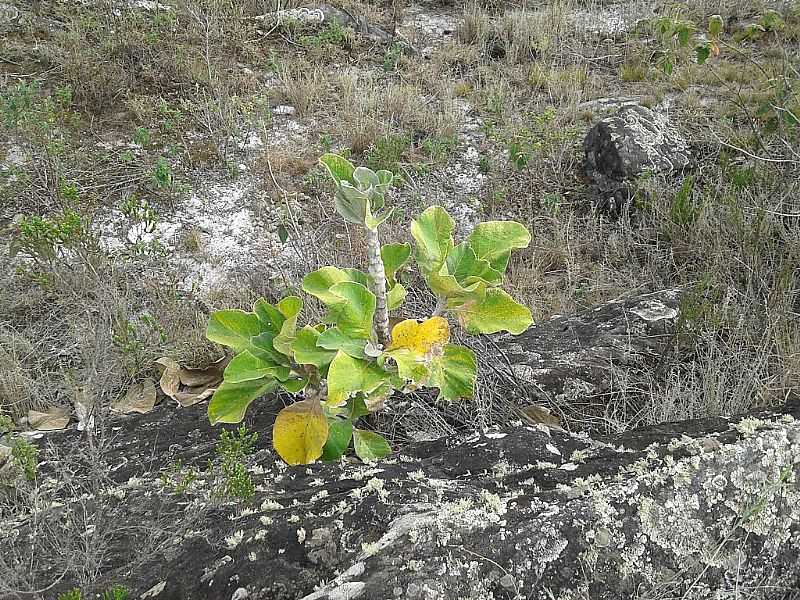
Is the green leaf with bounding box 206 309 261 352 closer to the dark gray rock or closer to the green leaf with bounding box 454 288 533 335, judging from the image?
the green leaf with bounding box 454 288 533 335

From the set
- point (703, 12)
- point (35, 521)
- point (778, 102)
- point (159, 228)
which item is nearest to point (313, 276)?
point (35, 521)

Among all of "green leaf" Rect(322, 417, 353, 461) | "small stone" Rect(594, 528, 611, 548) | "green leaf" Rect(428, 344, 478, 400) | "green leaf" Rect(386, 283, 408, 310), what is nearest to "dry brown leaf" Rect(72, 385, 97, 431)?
"green leaf" Rect(322, 417, 353, 461)

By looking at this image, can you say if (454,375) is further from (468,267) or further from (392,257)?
(392,257)

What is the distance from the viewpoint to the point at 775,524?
47.4 inches

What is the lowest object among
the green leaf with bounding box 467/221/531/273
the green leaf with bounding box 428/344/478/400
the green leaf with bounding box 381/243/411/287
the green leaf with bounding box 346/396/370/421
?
the green leaf with bounding box 346/396/370/421

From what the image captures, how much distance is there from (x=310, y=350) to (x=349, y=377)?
0.14 metres

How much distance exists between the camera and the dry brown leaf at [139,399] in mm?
2244

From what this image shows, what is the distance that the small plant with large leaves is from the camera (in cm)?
146

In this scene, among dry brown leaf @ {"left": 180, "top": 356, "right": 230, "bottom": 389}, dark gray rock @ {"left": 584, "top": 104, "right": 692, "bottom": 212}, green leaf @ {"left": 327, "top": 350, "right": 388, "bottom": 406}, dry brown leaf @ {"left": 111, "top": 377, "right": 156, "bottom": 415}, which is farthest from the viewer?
dark gray rock @ {"left": 584, "top": 104, "right": 692, "bottom": 212}

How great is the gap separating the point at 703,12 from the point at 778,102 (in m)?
3.31

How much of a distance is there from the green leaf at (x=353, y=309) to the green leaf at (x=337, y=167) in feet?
0.90

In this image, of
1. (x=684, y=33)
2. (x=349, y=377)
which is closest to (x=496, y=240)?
(x=349, y=377)

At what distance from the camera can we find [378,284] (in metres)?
1.55

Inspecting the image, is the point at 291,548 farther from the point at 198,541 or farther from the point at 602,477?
the point at 602,477
